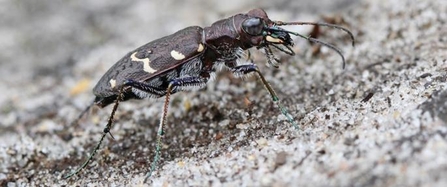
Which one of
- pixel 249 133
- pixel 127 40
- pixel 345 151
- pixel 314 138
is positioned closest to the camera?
pixel 345 151

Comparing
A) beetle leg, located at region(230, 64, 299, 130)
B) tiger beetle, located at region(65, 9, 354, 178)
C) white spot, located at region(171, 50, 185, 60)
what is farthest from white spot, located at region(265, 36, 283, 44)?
white spot, located at region(171, 50, 185, 60)

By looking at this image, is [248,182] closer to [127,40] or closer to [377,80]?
[377,80]

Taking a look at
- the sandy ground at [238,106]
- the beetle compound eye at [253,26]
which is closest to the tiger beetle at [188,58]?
the beetle compound eye at [253,26]

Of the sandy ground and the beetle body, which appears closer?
the sandy ground

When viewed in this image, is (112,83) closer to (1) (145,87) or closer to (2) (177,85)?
(1) (145,87)

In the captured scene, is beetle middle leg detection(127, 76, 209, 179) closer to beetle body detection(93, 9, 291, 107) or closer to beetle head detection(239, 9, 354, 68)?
beetle body detection(93, 9, 291, 107)

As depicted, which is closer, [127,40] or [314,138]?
[314,138]

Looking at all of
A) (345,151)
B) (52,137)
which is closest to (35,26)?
(52,137)
